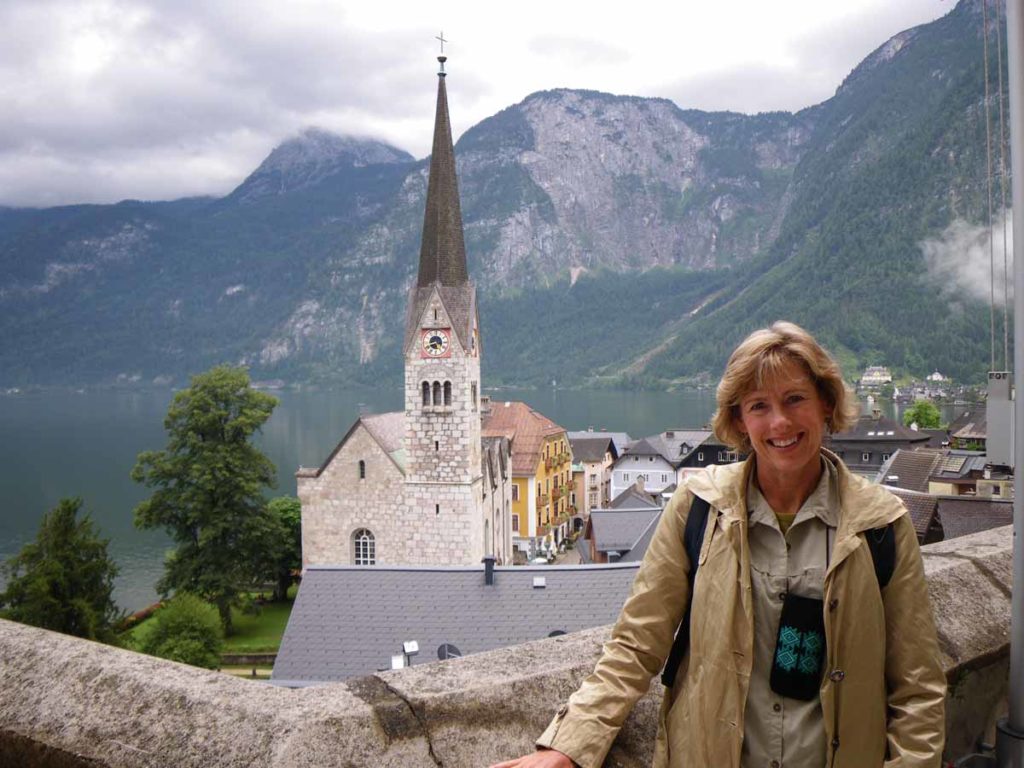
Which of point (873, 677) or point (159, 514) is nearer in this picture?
point (873, 677)

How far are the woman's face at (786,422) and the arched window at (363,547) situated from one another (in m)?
23.9

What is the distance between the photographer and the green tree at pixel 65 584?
62.2ft

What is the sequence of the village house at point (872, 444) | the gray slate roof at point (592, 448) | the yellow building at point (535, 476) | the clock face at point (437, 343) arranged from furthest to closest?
the gray slate roof at point (592, 448) < the village house at point (872, 444) < the yellow building at point (535, 476) < the clock face at point (437, 343)

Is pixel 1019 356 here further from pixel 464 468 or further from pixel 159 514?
pixel 159 514

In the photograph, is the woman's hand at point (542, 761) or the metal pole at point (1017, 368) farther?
the metal pole at point (1017, 368)

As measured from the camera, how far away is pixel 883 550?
6.57ft

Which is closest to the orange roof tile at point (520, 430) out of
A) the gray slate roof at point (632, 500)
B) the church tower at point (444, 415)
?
the gray slate roof at point (632, 500)

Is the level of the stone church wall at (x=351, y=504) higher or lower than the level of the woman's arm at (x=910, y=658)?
lower

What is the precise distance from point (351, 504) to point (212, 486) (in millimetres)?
4333

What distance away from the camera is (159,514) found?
26.0 m

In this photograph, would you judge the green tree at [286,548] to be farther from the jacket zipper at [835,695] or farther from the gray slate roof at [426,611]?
Result: the jacket zipper at [835,695]

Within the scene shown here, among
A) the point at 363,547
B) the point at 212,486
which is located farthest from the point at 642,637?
the point at 212,486

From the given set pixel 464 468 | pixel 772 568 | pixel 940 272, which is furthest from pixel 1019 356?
pixel 940 272

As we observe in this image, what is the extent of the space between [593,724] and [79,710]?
1352mm
